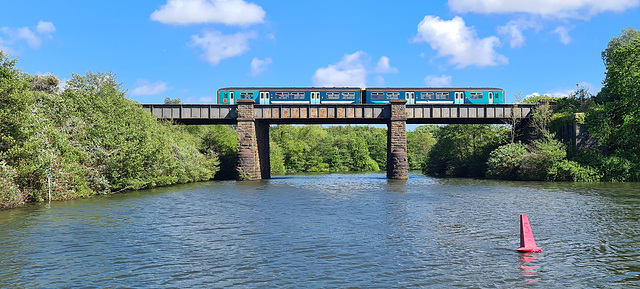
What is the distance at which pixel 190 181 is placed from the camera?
190ft

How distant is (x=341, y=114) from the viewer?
59.0 meters

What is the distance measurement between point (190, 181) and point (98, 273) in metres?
46.7

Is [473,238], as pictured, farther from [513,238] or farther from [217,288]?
[217,288]

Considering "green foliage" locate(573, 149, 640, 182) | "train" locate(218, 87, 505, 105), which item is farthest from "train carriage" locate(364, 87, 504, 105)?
"green foliage" locate(573, 149, 640, 182)

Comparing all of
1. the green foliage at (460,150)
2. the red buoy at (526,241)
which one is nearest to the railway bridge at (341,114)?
the green foliage at (460,150)

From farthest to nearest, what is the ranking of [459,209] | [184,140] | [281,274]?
[184,140]
[459,209]
[281,274]

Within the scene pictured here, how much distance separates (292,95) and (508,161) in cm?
2603

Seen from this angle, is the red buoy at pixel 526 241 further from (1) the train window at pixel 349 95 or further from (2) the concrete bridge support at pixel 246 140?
(1) the train window at pixel 349 95

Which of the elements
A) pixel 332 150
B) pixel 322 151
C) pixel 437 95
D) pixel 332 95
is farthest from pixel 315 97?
pixel 322 151

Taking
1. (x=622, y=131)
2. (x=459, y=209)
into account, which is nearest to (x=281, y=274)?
(x=459, y=209)

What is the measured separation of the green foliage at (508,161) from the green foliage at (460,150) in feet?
33.4

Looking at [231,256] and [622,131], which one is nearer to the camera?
[231,256]

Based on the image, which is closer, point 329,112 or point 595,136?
point 595,136

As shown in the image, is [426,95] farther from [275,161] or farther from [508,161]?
[275,161]
